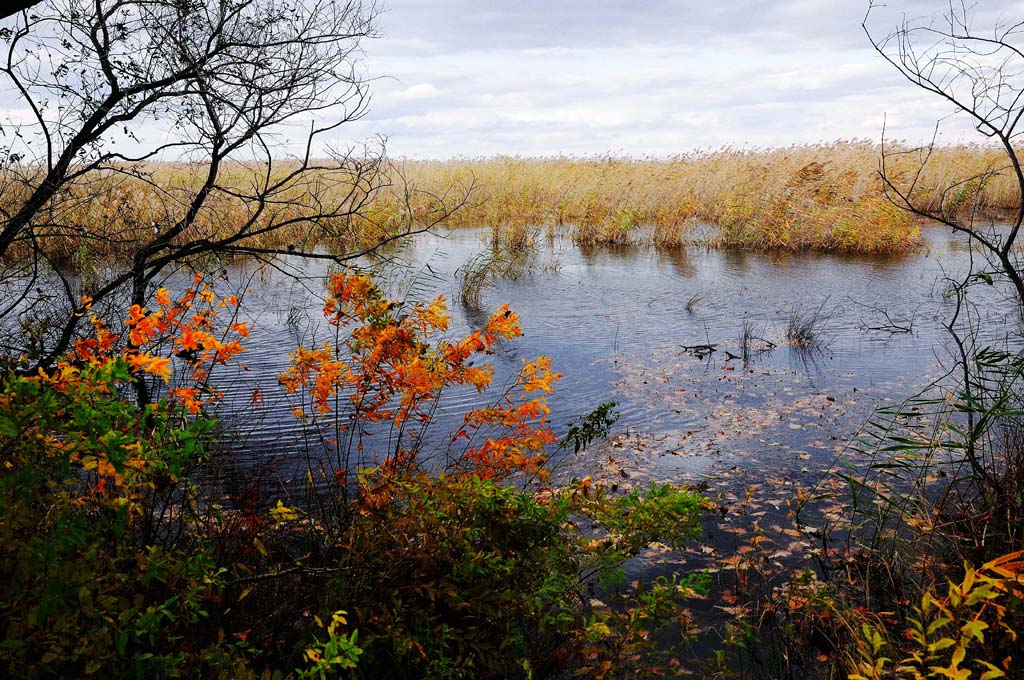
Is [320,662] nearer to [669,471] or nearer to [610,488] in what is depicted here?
[610,488]

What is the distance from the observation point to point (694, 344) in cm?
917

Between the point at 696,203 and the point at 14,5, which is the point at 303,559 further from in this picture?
the point at 696,203

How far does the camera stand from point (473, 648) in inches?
104

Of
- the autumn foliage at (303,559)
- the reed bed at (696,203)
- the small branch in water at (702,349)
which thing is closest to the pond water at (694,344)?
the small branch in water at (702,349)

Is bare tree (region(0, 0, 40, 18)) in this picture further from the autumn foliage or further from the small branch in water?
the small branch in water

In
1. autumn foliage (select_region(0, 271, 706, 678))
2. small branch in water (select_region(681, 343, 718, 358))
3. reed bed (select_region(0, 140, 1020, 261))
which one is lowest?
small branch in water (select_region(681, 343, 718, 358))

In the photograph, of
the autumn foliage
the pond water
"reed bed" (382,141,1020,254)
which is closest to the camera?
the autumn foliage

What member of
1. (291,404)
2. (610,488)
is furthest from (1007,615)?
(291,404)

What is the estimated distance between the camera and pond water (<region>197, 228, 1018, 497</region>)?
19.8 ft

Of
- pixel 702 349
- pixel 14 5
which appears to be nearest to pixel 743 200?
pixel 702 349

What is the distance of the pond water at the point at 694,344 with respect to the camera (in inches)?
238

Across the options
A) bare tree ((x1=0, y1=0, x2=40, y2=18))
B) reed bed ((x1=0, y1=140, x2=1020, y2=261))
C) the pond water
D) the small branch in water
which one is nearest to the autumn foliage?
bare tree ((x1=0, y1=0, x2=40, y2=18))

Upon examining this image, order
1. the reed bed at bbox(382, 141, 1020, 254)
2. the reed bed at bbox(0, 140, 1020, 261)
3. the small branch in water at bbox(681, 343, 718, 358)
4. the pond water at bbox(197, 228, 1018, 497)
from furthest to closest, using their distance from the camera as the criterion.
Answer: the reed bed at bbox(382, 141, 1020, 254)
the reed bed at bbox(0, 140, 1020, 261)
the small branch in water at bbox(681, 343, 718, 358)
the pond water at bbox(197, 228, 1018, 497)

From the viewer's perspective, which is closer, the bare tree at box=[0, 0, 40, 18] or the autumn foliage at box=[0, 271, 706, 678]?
the autumn foliage at box=[0, 271, 706, 678]
